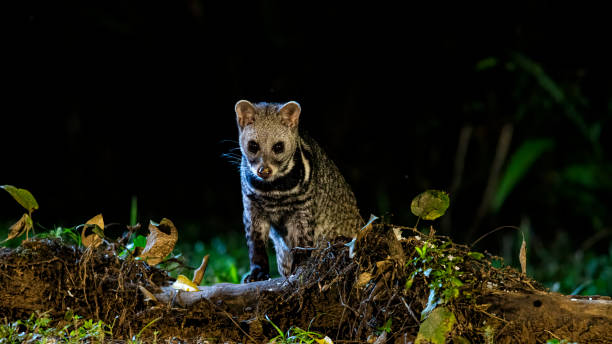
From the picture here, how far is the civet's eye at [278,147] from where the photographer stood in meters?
5.30

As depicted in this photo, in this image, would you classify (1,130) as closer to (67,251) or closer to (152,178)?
(152,178)

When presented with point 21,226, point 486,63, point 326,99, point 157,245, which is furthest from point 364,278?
point 326,99

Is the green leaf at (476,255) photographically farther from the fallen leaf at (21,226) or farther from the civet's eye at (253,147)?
the fallen leaf at (21,226)

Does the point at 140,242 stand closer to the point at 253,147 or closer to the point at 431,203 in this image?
A: the point at 253,147

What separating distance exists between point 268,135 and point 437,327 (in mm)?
2681

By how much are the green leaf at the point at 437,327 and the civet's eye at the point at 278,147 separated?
2524 mm

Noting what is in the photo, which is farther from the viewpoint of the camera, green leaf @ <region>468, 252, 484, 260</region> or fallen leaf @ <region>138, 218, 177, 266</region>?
fallen leaf @ <region>138, 218, 177, 266</region>

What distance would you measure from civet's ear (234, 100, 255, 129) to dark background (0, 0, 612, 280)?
15.7 feet

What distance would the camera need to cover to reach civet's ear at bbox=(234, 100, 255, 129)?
5.41 metres

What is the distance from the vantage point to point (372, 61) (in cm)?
1120

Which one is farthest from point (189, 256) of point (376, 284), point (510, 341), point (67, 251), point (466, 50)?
point (466, 50)

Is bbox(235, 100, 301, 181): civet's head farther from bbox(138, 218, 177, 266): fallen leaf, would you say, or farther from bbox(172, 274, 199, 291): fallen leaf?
bbox(172, 274, 199, 291): fallen leaf

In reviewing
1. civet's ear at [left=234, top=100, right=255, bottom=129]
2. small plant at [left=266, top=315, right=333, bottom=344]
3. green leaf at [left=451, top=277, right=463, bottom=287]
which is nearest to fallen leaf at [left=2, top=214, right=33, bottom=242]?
small plant at [left=266, top=315, right=333, bottom=344]

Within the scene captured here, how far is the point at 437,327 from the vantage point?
301 centimetres
